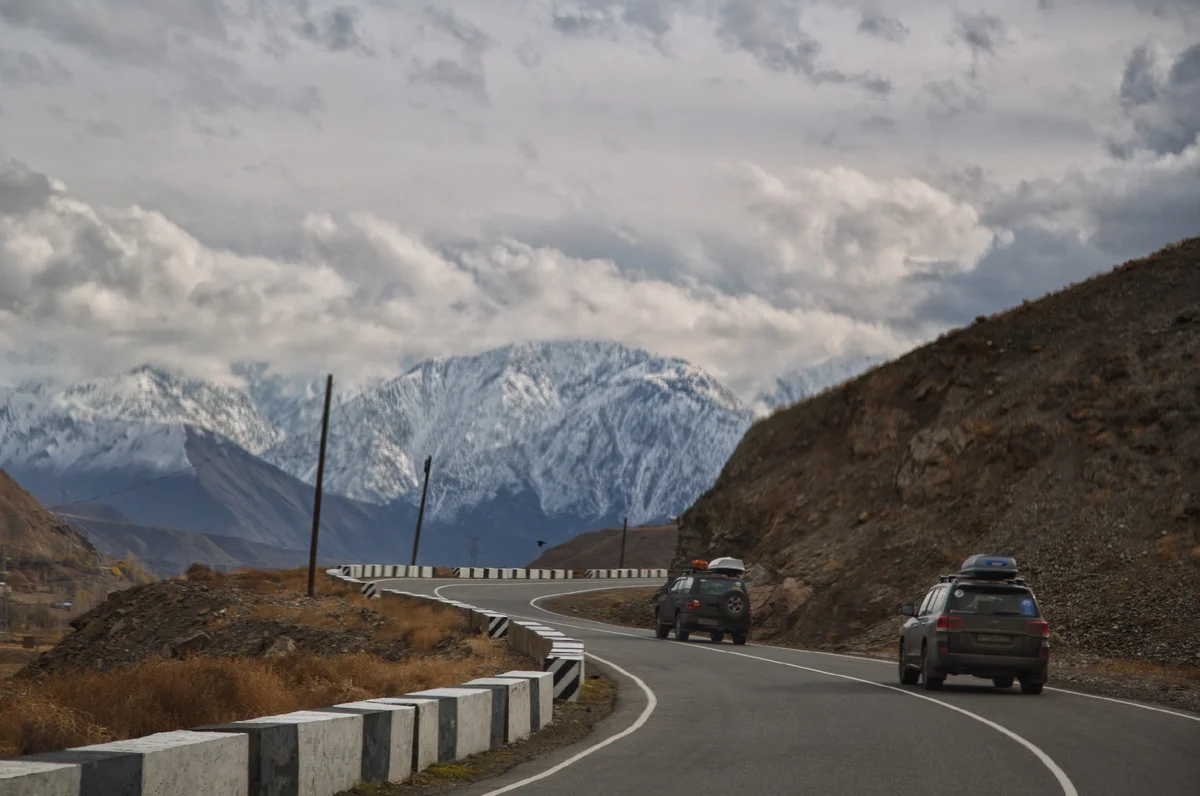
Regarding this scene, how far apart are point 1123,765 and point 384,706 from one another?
22.6ft

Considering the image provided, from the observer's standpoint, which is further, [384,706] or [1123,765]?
[1123,765]

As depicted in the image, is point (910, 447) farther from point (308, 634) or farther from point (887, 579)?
point (308, 634)

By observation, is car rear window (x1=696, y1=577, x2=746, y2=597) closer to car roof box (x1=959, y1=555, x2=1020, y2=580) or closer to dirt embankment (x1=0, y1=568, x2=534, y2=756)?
dirt embankment (x1=0, y1=568, x2=534, y2=756)

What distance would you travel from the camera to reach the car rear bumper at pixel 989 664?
70.0ft

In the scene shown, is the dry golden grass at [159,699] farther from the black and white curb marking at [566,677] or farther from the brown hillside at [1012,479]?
the brown hillside at [1012,479]

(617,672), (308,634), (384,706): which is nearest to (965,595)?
(617,672)

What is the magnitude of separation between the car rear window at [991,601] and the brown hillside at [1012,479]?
10.1 metres

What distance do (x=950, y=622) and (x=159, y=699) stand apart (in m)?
12.2

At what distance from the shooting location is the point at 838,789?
11078mm

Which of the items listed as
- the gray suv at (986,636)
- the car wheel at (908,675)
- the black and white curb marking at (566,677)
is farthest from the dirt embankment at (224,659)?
the gray suv at (986,636)

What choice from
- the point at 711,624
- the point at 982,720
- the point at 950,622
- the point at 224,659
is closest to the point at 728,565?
the point at 711,624

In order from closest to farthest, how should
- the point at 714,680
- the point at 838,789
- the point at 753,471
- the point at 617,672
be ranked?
the point at 838,789
the point at 714,680
the point at 617,672
the point at 753,471

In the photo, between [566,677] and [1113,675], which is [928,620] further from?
[1113,675]

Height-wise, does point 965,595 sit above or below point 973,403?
below
